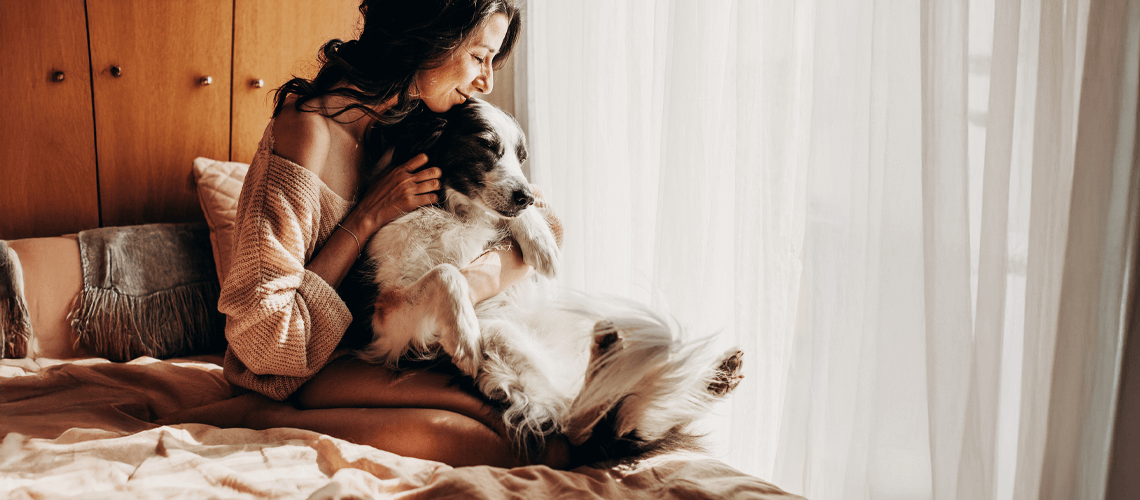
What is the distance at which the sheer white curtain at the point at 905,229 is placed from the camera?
1.08 metres

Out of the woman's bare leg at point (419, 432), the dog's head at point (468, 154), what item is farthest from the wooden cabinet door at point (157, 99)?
the woman's bare leg at point (419, 432)

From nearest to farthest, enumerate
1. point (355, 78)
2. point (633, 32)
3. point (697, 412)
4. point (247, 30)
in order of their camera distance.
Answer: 1. point (697, 412)
2. point (355, 78)
3. point (633, 32)
4. point (247, 30)

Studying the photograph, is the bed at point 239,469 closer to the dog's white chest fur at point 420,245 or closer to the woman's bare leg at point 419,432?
the woman's bare leg at point 419,432

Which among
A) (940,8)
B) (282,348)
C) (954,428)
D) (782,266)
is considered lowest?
(954,428)

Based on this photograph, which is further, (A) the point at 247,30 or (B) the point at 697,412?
(A) the point at 247,30

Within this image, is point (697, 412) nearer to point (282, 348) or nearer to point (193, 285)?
point (282, 348)

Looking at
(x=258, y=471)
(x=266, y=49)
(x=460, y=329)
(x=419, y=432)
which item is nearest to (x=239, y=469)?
(x=258, y=471)

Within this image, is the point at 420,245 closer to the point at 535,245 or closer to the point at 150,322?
the point at 535,245

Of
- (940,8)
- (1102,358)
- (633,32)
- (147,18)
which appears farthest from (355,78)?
(1102,358)

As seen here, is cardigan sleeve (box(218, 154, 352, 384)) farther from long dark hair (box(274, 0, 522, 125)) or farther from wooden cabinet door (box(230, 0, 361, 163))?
wooden cabinet door (box(230, 0, 361, 163))

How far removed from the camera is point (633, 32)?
2.04 meters

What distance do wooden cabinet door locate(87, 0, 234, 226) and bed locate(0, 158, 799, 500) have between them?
1.02m

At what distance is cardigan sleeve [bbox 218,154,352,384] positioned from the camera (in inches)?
48.7

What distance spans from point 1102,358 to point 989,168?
0.36 meters
